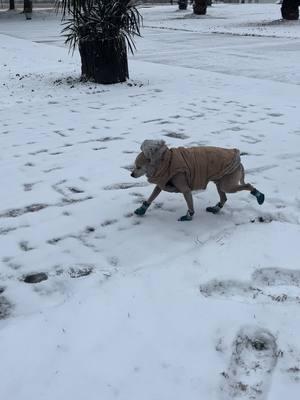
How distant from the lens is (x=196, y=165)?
12.9ft

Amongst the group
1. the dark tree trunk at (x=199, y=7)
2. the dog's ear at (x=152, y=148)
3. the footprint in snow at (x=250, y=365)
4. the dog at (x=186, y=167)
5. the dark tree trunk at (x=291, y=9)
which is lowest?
the footprint in snow at (x=250, y=365)

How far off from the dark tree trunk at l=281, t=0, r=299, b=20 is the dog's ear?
2222 centimetres

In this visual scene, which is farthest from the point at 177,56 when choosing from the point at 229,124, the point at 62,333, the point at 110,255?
the point at 62,333

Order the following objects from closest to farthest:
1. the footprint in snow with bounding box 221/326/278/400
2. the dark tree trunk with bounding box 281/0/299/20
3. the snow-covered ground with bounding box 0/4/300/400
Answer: the footprint in snow with bounding box 221/326/278/400
the snow-covered ground with bounding box 0/4/300/400
the dark tree trunk with bounding box 281/0/299/20

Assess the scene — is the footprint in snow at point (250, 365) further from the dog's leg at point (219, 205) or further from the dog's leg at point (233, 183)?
the dog's leg at point (219, 205)

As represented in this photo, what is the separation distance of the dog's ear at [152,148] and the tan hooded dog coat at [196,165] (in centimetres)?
6

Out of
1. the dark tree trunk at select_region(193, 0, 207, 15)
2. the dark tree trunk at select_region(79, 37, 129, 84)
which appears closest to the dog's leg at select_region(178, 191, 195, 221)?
the dark tree trunk at select_region(79, 37, 129, 84)

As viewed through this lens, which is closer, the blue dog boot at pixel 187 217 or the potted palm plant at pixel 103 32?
the blue dog boot at pixel 187 217

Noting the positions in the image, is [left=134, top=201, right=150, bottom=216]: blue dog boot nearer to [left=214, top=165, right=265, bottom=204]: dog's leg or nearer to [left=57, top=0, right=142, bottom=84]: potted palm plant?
[left=214, top=165, right=265, bottom=204]: dog's leg

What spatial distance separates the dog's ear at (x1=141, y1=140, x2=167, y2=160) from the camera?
3.80 metres

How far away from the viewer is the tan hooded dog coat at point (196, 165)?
3.90 meters

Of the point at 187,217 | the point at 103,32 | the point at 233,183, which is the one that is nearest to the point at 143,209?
the point at 187,217

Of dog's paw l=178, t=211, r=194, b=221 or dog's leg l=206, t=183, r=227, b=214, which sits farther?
dog's leg l=206, t=183, r=227, b=214

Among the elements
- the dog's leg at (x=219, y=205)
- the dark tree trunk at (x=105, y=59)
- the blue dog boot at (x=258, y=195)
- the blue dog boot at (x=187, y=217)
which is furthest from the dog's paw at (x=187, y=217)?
the dark tree trunk at (x=105, y=59)
